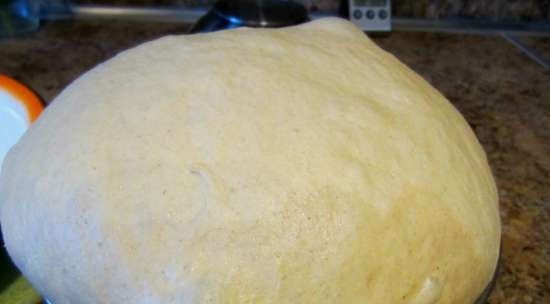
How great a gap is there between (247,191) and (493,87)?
0.95 m

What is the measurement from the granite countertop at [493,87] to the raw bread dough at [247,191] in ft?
0.87

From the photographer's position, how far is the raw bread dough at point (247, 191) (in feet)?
1.13

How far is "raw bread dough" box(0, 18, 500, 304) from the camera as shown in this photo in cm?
35

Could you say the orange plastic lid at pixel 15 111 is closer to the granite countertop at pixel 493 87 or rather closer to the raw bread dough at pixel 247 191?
the raw bread dough at pixel 247 191

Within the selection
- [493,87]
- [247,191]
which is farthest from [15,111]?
[493,87]

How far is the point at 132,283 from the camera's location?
0.35m

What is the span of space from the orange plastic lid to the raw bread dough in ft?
0.50

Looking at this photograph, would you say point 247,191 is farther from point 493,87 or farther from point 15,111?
point 493,87

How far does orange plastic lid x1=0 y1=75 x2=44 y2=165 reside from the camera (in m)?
0.59

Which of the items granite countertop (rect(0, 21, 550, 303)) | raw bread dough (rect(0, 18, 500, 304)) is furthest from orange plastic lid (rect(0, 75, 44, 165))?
granite countertop (rect(0, 21, 550, 303))

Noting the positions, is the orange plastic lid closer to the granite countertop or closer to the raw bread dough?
the raw bread dough

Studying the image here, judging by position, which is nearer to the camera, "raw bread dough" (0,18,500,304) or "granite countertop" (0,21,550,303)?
"raw bread dough" (0,18,500,304)

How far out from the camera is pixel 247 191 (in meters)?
0.35

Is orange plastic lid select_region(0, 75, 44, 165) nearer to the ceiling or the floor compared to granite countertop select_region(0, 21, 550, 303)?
nearer to the ceiling
